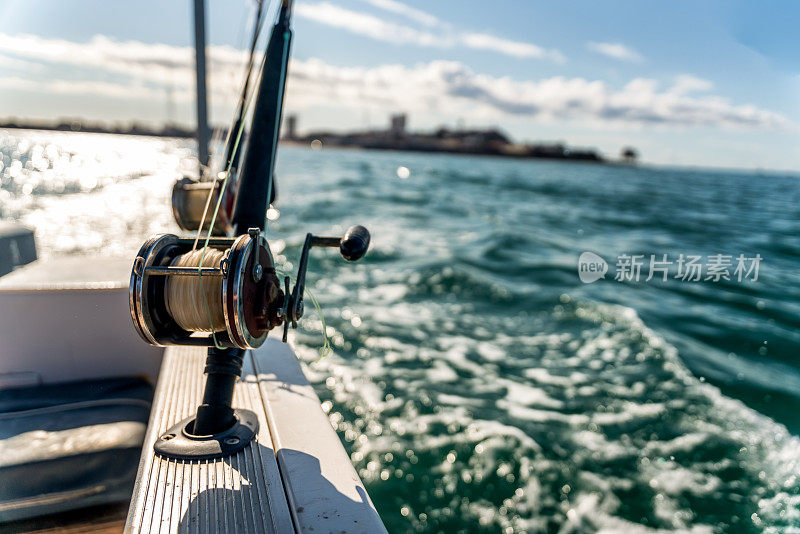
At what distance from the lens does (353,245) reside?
4.87 ft

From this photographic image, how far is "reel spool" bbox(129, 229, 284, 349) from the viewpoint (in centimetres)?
129

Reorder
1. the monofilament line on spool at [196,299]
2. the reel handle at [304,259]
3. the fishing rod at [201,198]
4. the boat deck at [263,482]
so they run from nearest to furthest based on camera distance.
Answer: the boat deck at [263,482], the monofilament line on spool at [196,299], the reel handle at [304,259], the fishing rod at [201,198]

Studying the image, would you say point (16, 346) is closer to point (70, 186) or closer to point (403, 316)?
point (403, 316)

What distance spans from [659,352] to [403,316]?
2.51 meters

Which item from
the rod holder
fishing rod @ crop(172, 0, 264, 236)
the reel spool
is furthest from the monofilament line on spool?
fishing rod @ crop(172, 0, 264, 236)

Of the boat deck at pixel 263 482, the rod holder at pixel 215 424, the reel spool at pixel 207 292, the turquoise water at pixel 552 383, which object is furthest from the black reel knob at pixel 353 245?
the turquoise water at pixel 552 383

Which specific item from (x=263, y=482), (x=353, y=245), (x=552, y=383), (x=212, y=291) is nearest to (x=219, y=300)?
(x=212, y=291)

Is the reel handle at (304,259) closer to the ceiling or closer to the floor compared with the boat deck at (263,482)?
closer to the ceiling

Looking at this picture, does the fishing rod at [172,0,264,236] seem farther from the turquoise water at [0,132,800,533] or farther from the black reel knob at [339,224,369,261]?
the turquoise water at [0,132,800,533]

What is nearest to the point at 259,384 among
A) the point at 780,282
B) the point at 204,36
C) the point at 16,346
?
the point at 16,346

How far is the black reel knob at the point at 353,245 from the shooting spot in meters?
1.48

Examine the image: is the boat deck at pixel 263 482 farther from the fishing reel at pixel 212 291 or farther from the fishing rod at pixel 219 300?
the fishing reel at pixel 212 291

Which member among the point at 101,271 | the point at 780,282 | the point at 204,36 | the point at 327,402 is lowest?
the point at 327,402

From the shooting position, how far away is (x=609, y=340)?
16.9 feet
